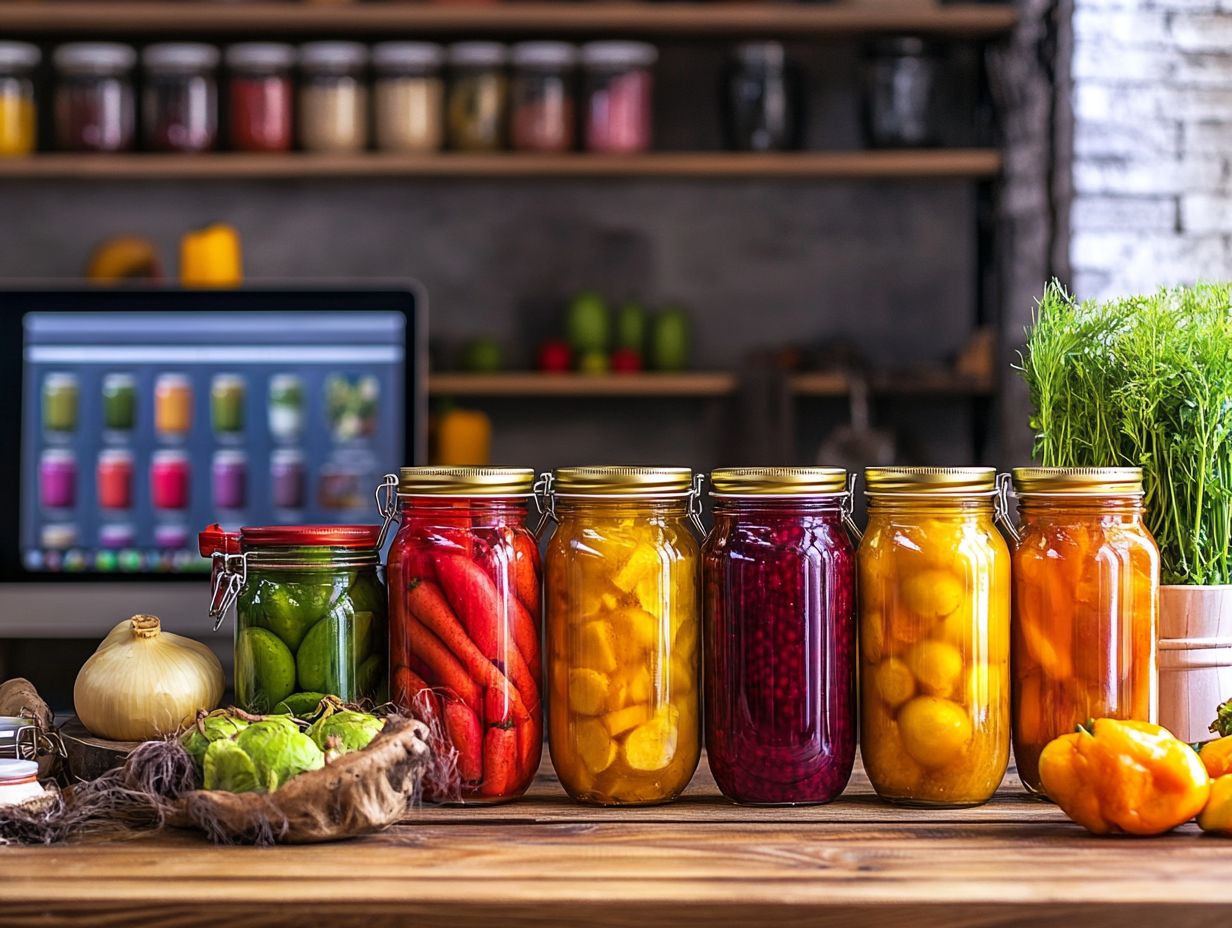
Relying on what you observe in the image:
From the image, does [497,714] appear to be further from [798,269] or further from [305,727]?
[798,269]

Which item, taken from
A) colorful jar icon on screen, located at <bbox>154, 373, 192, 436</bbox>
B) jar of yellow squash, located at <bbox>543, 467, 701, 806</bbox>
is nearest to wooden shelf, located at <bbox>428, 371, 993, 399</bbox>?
colorful jar icon on screen, located at <bbox>154, 373, 192, 436</bbox>

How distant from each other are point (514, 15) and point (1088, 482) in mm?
1968

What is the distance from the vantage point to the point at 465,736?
0.91m

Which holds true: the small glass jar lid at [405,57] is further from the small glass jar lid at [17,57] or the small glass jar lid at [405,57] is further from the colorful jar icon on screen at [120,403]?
the colorful jar icon on screen at [120,403]

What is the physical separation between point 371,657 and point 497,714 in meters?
0.11

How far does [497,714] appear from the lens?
3.01 ft

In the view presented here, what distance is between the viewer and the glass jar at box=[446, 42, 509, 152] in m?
2.57

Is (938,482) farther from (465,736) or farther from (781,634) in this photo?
(465,736)

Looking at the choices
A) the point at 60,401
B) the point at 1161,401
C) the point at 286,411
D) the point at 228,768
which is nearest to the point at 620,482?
the point at 228,768

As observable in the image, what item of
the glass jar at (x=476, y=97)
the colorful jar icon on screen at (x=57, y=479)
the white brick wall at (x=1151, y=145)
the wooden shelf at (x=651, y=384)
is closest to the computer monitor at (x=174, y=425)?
the colorful jar icon on screen at (x=57, y=479)

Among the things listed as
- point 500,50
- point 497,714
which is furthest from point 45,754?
point 500,50

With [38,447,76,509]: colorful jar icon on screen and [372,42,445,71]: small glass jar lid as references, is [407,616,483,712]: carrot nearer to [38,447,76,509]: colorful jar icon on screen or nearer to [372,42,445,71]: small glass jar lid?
[38,447,76,509]: colorful jar icon on screen

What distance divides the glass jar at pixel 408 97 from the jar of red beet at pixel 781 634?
1.86m

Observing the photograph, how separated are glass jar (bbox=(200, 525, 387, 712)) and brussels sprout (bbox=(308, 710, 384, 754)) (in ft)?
0.19
